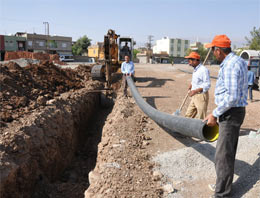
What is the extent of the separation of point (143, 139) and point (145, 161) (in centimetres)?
100

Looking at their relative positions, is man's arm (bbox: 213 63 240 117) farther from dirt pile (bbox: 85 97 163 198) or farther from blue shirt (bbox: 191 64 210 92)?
blue shirt (bbox: 191 64 210 92)

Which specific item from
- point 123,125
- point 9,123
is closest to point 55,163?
point 9,123

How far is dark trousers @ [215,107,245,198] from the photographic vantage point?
284 centimetres

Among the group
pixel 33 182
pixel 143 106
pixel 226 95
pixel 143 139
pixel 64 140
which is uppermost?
pixel 226 95

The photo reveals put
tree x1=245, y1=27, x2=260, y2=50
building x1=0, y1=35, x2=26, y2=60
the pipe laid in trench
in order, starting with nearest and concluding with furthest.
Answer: the pipe laid in trench, tree x1=245, y1=27, x2=260, y2=50, building x1=0, y1=35, x2=26, y2=60

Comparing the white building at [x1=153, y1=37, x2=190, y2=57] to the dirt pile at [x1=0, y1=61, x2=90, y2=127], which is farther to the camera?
the white building at [x1=153, y1=37, x2=190, y2=57]

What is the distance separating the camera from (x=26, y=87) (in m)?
8.24

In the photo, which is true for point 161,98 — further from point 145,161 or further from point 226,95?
point 226,95

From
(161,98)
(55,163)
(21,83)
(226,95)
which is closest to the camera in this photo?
(226,95)

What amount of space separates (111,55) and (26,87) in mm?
6462

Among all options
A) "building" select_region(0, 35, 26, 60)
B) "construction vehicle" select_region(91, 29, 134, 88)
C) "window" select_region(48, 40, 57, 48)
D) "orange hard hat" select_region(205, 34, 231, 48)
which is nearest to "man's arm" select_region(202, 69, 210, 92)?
"orange hard hat" select_region(205, 34, 231, 48)

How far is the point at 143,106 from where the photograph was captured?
612 cm

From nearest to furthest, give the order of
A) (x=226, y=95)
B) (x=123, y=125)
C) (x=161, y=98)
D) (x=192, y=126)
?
(x=226, y=95) < (x=192, y=126) < (x=123, y=125) < (x=161, y=98)

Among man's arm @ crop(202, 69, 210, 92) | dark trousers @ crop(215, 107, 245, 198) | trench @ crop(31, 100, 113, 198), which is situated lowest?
trench @ crop(31, 100, 113, 198)
